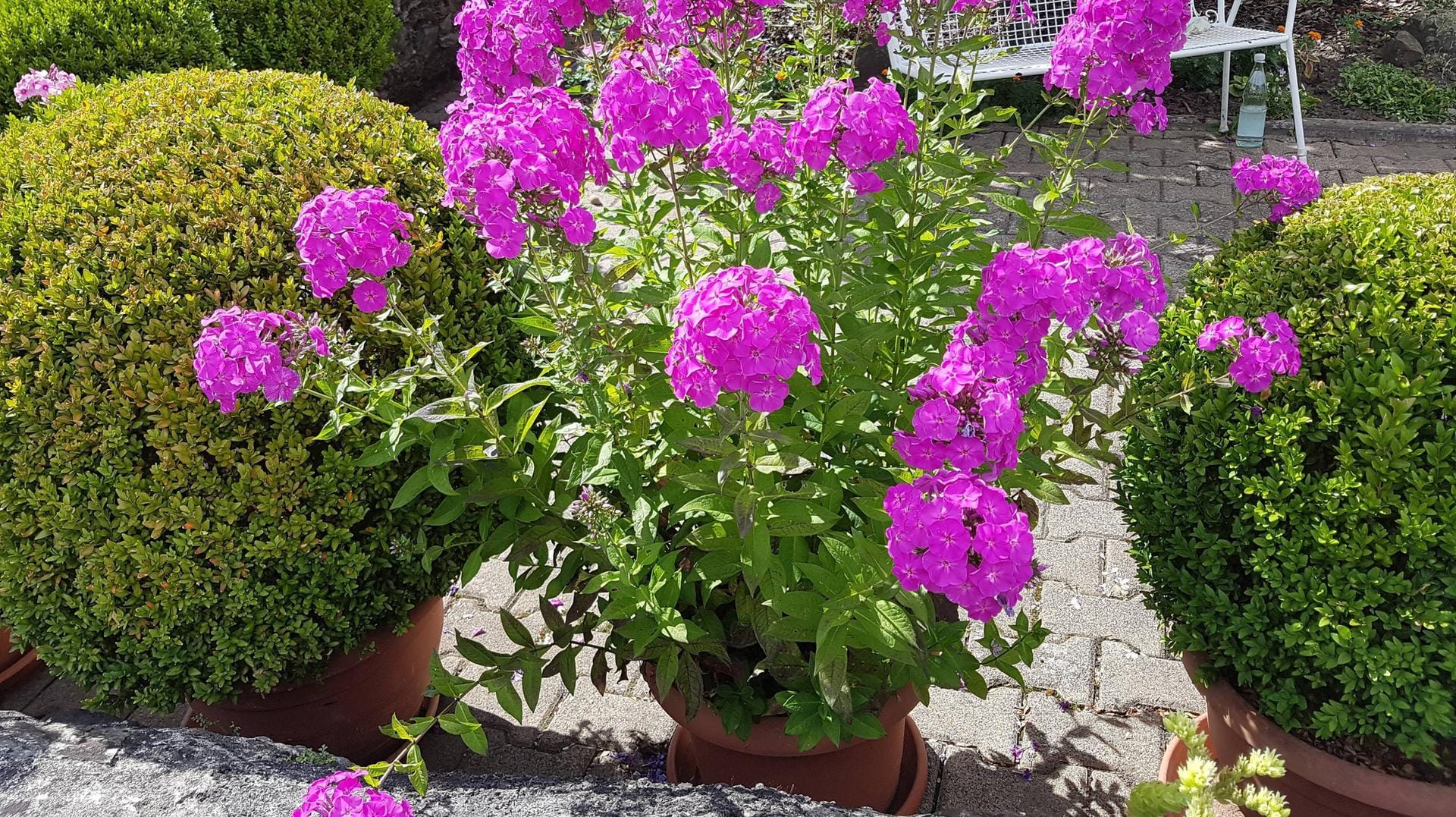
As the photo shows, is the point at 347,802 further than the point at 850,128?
No

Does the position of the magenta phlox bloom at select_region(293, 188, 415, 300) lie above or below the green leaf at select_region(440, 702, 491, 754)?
above

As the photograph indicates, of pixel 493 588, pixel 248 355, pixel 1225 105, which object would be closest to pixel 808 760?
pixel 248 355

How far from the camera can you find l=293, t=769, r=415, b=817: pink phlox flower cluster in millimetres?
1453

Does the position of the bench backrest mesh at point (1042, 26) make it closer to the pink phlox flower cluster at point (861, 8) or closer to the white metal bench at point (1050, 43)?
the white metal bench at point (1050, 43)

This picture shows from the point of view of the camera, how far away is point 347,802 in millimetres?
1461

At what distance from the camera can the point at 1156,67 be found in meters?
1.92

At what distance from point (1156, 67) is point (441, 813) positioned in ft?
6.10

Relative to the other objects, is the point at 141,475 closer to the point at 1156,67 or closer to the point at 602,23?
the point at 602,23

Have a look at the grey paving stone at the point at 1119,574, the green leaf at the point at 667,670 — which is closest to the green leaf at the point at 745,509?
the green leaf at the point at 667,670

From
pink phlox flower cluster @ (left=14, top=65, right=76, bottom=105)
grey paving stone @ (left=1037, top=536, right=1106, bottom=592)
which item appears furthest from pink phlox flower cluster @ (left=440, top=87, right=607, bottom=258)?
pink phlox flower cluster @ (left=14, top=65, right=76, bottom=105)

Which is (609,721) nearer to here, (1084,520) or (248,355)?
(248,355)

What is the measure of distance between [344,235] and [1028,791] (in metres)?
2.03

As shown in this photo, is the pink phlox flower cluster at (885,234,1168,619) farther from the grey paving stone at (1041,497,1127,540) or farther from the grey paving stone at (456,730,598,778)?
the grey paving stone at (1041,497,1127,540)

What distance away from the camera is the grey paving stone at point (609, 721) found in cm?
285
